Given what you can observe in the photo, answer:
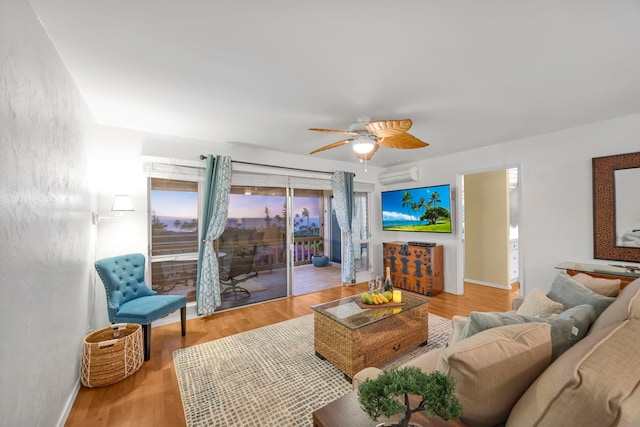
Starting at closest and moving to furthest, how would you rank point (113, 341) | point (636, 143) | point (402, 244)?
point (113, 341) < point (636, 143) < point (402, 244)

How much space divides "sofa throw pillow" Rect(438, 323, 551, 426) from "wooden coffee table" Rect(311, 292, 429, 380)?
127 centimetres

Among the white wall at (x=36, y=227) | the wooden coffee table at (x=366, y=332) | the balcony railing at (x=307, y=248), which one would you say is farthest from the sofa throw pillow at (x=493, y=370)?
the balcony railing at (x=307, y=248)

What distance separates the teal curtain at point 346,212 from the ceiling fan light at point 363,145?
2.21 meters

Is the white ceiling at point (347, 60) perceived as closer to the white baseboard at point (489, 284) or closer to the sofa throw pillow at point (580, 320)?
the sofa throw pillow at point (580, 320)

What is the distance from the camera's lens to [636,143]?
9.13 ft

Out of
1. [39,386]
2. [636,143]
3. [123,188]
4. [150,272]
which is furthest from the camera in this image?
[150,272]

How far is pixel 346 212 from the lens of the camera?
4.95 m

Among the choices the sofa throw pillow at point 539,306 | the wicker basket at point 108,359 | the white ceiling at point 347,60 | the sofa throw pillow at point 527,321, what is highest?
the white ceiling at point 347,60

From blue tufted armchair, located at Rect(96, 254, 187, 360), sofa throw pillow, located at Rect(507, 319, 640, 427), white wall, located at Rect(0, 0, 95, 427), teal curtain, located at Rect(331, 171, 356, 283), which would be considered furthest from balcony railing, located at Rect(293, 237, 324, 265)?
sofa throw pillow, located at Rect(507, 319, 640, 427)

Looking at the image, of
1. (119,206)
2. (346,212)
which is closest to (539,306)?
(346,212)

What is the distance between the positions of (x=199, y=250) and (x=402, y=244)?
3.40 m

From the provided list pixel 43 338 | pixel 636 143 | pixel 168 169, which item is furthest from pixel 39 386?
pixel 636 143

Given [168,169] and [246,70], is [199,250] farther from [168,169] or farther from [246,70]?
[246,70]

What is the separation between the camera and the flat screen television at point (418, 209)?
4.46m
